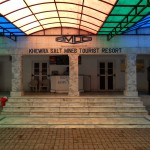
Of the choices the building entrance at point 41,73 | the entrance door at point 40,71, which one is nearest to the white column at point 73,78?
the building entrance at point 41,73

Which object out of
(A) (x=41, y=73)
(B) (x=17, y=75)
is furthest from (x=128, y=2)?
(A) (x=41, y=73)

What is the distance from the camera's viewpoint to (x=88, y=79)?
51.8 ft

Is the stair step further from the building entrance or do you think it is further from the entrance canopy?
the building entrance

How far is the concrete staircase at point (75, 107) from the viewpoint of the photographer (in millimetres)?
10641

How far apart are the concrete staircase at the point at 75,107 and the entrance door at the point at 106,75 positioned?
13.0ft

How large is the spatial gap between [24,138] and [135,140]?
3378 mm

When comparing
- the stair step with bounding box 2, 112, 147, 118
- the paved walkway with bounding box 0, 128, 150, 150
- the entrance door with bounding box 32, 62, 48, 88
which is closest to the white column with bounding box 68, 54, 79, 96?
the stair step with bounding box 2, 112, 147, 118

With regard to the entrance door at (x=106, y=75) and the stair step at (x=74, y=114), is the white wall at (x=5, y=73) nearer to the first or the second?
the stair step at (x=74, y=114)

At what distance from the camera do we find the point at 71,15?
1029 centimetres

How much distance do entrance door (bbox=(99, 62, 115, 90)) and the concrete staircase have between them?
3.97 meters

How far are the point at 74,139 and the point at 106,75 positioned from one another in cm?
937

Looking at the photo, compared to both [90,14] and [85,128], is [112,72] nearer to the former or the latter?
[90,14]

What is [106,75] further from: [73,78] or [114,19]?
[114,19]

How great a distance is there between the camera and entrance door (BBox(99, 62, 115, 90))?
15.8 m
